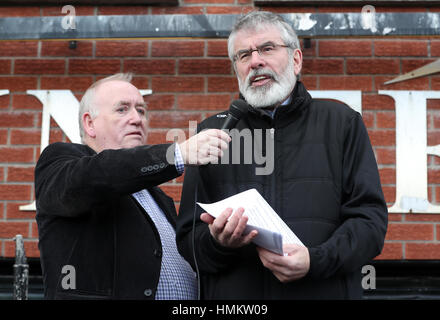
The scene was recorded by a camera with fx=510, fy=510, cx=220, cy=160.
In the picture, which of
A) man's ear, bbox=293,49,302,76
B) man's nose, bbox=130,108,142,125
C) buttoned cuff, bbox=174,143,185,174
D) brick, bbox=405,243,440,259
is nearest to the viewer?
buttoned cuff, bbox=174,143,185,174

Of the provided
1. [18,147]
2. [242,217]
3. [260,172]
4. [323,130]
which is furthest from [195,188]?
[18,147]

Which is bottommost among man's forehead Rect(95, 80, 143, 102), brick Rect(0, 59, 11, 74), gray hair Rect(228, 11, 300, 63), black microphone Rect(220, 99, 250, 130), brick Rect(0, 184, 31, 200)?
brick Rect(0, 184, 31, 200)

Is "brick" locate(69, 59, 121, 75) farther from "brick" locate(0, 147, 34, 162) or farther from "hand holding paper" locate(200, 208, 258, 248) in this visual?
"hand holding paper" locate(200, 208, 258, 248)

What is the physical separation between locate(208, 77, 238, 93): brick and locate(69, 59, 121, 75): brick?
665 millimetres

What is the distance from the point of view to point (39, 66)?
3.64 metres

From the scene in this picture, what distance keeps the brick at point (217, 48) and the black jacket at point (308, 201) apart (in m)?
1.65

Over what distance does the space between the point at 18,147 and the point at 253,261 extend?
2.33 m

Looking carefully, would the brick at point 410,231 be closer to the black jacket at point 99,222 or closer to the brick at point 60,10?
the black jacket at point 99,222

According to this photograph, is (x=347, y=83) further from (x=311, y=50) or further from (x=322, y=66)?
(x=311, y=50)

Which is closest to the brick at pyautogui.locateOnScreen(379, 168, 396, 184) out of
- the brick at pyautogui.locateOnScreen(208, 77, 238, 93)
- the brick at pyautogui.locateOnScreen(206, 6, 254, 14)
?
the brick at pyautogui.locateOnScreen(208, 77, 238, 93)

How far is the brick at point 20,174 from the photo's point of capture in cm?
354

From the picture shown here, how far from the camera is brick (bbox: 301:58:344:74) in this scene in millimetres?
3551

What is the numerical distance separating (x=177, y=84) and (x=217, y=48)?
38 centimetres

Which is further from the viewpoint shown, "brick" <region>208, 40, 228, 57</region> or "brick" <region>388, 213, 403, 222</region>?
"brick" <region>208, 40, 228, 57</region>
